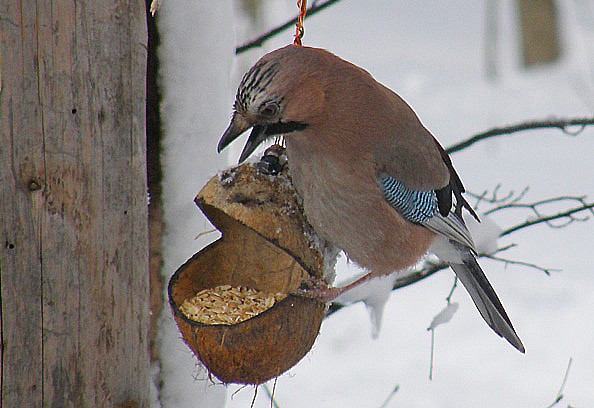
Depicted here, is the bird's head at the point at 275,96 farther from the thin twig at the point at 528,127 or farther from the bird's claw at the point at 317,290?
the thin twig at the point at 528,127

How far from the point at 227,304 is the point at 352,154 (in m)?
0.52

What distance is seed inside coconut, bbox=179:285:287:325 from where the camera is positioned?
2184mm

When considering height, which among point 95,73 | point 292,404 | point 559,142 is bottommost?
point 292,404

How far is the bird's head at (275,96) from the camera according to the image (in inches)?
73.4

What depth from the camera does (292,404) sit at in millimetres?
4160

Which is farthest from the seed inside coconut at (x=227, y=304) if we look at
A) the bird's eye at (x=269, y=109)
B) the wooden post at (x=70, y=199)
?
the bird's eye at (x=269, y=109)

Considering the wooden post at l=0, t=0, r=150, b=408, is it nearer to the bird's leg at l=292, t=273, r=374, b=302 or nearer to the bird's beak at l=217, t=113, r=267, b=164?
the bird's beak at l=217, t=113, r=267, b=164

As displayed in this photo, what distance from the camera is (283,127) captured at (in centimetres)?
199

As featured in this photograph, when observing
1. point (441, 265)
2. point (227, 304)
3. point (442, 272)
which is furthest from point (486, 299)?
point (442, 272)

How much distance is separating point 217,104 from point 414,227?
74 cm

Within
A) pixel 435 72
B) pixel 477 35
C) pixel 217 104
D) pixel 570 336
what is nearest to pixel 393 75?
pixel 435 72

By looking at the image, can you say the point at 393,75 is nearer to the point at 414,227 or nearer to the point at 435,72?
the point at 435,72

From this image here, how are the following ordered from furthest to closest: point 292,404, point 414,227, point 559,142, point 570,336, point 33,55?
point 559,142 < point 570,336 < point 292,404 < point 414,227 < point 33,55

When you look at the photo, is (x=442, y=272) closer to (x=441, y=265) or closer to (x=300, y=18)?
(x=441, y=265)
